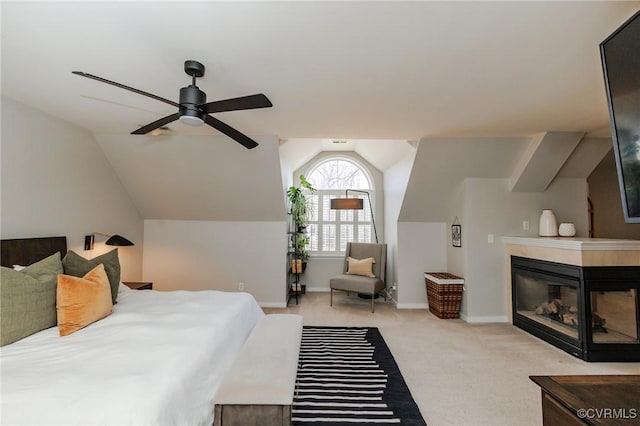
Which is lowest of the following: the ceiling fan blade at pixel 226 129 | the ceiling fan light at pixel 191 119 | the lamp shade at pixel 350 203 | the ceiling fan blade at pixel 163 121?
the lamp shade at pixel 350 203

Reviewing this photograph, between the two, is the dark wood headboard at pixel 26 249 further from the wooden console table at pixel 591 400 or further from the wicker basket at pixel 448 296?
the wicker basket at pixel 448 296

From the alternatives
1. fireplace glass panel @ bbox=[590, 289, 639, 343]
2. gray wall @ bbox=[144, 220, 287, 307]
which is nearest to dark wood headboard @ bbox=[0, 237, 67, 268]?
gray wall @ bbox=[144, 220, 287, 307]

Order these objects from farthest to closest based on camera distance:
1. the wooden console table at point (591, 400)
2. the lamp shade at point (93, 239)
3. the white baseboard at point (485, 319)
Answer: the white baseboard at point (485, 319) < the lamp shade at point (93, 239) < the wooden console table at point (591, 400)

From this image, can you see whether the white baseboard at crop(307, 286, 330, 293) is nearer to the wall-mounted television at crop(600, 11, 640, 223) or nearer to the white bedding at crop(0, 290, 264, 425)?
the white bedding at crop(0, 290, 264, 425)

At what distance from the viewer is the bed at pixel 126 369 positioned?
118cm

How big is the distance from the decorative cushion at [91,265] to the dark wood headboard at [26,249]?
559 mm

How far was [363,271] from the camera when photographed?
5.15 meters

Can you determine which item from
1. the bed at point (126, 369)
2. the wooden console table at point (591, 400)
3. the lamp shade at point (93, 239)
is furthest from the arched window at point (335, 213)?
the wooden console table at point (591, 400)

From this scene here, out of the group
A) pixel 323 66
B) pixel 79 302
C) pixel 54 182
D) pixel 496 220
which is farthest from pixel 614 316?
pixel 54 182

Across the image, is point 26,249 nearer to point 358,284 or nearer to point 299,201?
point 299,201

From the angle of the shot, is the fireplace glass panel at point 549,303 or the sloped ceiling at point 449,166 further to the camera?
the sloped ceiling at point 449,166

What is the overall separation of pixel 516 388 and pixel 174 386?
8.47ft

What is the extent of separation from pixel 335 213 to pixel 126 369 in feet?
16.2

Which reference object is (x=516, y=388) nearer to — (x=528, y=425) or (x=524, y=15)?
(x=528, y=425)
